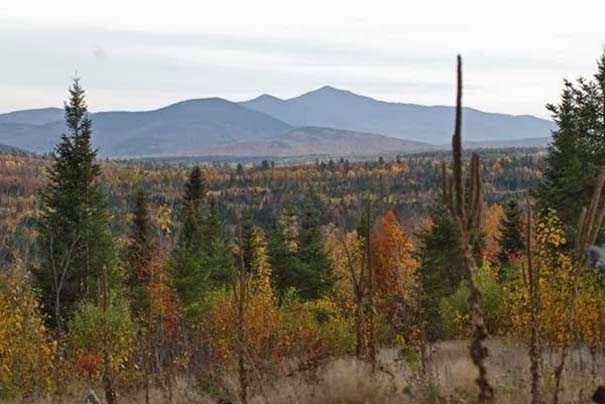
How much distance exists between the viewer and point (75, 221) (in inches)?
1222

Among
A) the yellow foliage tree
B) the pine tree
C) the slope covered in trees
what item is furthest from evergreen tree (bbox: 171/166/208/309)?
the yellow foliage tree

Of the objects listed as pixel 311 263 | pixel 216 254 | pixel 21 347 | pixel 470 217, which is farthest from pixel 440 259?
pixel 470 217

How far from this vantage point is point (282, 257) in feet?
137

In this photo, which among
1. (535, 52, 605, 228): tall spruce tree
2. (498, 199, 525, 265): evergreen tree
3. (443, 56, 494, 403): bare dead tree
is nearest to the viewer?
Result: (443, 56, 494, 403): bare dead tree

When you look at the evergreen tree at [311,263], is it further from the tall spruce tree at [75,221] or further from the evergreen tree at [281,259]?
the tall spruce tree at [75,221]

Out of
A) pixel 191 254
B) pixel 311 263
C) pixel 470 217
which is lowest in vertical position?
pixel 311 263

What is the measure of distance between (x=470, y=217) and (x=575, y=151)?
26362mm

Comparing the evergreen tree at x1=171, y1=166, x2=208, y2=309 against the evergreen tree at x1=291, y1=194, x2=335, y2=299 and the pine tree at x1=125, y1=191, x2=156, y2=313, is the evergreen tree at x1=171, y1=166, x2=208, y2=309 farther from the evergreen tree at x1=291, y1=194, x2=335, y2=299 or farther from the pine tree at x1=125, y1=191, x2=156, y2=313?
the evergreen tree at x1=291, y1=194, x2=335, y2=299

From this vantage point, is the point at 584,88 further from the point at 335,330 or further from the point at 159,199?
the point at 159,199

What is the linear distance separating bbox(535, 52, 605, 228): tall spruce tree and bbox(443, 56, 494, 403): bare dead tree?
24.0 metres

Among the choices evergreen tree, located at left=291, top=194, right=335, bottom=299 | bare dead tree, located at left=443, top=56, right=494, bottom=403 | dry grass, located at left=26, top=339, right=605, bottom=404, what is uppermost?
bare dead tree, located at left=443, top=56, right=494, bottom=403

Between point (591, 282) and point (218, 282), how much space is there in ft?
94.6

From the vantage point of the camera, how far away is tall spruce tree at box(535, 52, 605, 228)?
2688cm

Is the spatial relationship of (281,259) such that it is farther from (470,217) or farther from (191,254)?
(470,217)
